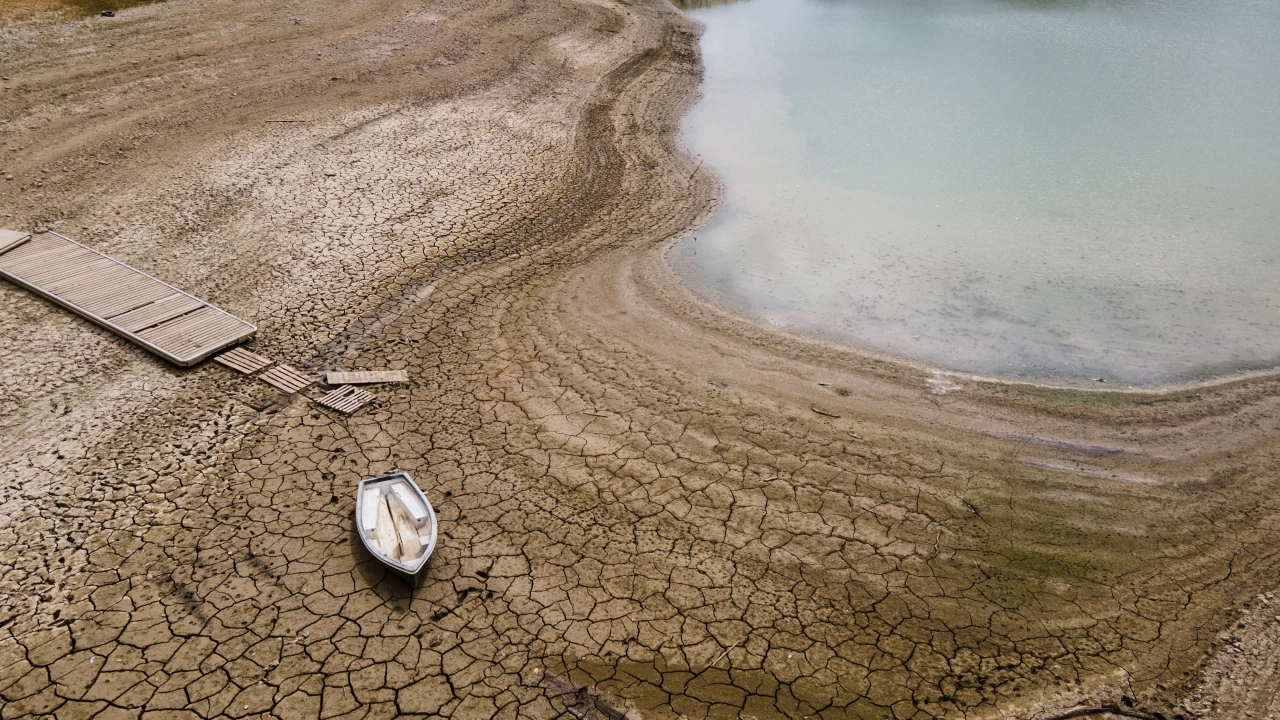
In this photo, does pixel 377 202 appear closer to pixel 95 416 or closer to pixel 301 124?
pixel 301 124

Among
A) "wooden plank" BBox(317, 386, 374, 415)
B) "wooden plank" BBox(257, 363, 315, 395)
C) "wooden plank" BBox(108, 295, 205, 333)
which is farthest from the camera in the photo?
"wooden plank" BBox(108, 295, 205, 333)

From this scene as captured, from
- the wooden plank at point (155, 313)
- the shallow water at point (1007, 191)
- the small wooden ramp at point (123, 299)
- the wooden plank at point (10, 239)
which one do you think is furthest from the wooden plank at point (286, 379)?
the shallow water at point (1007, 191)

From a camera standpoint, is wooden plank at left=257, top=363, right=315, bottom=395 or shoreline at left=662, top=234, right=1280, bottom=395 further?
shoreline at left=662, top=234, right=1280, bottom=395

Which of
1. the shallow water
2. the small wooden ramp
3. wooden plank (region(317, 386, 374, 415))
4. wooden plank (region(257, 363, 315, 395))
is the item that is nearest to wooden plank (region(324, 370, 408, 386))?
wooden plank (region(317, 386, 374, 415))

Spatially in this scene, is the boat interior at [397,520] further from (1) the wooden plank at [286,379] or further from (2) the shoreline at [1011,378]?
(2) the shoreline at [1011,378]

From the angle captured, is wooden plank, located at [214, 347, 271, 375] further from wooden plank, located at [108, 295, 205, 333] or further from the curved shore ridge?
wooden plank, located at [108, 295, 205, 333]

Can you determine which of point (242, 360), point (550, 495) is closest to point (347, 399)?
point (242, 360)

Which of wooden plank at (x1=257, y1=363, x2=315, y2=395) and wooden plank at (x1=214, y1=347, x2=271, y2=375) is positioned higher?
wooden plank at (x1=214, y1=347, x2=271, y2=375)
